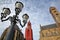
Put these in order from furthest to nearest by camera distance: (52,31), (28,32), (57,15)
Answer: (57,15) < (52,31) < (28,32)

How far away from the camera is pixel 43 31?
40.0ft

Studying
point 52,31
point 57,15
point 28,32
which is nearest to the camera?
point 28,32

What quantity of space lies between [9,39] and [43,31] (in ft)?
28.1

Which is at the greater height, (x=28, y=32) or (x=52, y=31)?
(x=28, y=32)

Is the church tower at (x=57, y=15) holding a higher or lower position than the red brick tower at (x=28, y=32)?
higher

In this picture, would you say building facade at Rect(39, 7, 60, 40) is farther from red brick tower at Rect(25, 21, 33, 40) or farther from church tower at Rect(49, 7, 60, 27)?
red brick tower at Rect(25, 21, 33, 40)

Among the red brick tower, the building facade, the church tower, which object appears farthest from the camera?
the church tower

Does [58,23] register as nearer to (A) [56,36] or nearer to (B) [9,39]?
(A) [56,36]

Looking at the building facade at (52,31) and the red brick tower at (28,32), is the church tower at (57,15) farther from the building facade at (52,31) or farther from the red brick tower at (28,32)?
the red brick tower at (28,32)

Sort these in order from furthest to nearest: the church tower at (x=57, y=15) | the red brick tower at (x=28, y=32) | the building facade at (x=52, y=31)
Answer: the church tower at (x=57, y=15)
the building facade at (x=52, y=31)
the red brick tower at (x=28, y=32)

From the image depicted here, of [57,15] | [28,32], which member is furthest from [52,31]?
[28,32]

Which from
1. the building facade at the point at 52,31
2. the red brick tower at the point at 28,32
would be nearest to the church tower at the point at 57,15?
the building facade at the point at 52,31

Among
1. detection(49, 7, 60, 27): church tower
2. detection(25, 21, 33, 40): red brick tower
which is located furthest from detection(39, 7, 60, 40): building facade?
detection(25, 21, 33, 40): red brick tower

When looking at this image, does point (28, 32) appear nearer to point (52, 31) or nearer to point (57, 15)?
point (52, 31)
